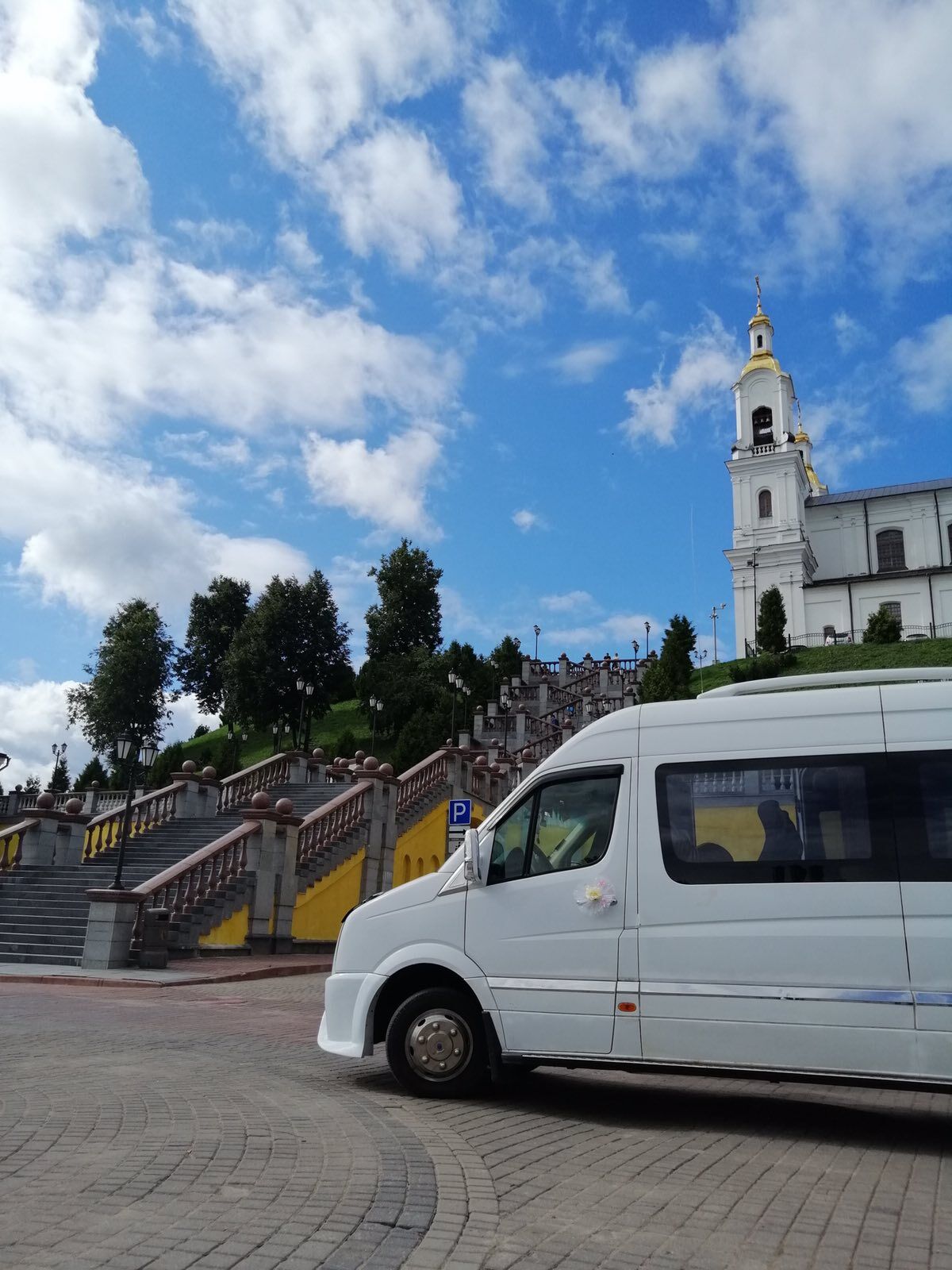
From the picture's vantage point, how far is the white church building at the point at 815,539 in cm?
7081

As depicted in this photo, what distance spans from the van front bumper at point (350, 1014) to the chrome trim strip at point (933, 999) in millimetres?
3414

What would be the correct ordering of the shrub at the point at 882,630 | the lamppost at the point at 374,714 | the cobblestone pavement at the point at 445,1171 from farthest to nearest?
the shrub at the point at 882,630
the lamppost at the point at 374,714
the cobblestone pavement at the point at 445,1171

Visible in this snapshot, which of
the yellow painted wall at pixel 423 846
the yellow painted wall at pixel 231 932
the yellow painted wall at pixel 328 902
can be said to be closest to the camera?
the yellow painted wall at pixel 231 932

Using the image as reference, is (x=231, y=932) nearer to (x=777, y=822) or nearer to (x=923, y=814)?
(x=777, y=822)

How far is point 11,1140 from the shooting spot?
5.32 metres

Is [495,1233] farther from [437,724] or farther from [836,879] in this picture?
[437,724]

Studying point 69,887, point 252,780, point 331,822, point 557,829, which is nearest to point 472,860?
point 557,829

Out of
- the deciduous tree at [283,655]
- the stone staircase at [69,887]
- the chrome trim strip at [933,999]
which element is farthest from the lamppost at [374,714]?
the chrome trim strip at [933,999]

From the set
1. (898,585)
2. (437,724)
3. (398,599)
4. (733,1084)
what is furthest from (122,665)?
(733,1084)

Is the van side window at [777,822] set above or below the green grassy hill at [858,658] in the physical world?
below

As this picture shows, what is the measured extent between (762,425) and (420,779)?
2469 inches

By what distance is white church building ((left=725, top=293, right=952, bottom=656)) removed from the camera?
7081cm

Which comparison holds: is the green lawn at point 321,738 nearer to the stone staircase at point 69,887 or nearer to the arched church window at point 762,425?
the stone staircase at point 69,887

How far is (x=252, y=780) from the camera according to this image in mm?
28906
